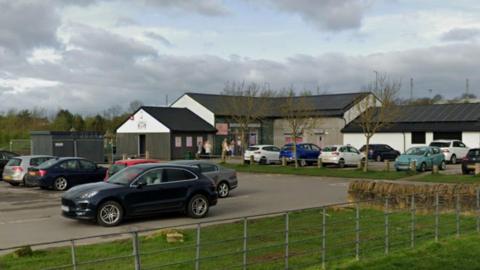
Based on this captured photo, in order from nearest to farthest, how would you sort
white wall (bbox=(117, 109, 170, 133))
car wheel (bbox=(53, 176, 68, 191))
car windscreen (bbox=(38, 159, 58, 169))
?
1. car wheel (bbox=(53, 176, 68, 191))
2. car windscreen (bbox=(38, 159, 58, 169))
3. white wall (bbox=(117, 109, 170, 133))

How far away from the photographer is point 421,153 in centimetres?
3512

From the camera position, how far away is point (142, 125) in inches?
2245

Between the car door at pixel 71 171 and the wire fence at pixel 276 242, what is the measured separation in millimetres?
12064

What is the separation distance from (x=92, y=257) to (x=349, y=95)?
53158 mm

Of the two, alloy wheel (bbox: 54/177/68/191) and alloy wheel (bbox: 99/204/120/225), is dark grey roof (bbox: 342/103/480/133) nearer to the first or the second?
alloy wheel (bbox: 54/177/68/191)

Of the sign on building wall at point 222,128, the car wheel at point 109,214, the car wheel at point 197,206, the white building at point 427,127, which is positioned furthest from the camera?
the sign on building wall at point 222,128

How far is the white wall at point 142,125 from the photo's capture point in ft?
181

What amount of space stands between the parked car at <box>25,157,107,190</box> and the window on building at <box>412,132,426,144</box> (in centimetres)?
3405

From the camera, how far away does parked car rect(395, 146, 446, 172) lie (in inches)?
1351

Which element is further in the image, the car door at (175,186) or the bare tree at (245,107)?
the bare tree at (245,107)

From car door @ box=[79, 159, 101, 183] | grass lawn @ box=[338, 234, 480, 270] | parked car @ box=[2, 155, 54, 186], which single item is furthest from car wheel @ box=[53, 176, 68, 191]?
grass lawn @ box=[338, 234, 480, 270]

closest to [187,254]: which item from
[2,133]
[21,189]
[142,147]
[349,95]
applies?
[21,189]

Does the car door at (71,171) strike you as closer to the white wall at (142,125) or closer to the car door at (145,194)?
the car door at (145,194)

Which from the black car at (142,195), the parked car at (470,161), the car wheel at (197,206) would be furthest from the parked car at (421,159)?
the black car at (142,195)
